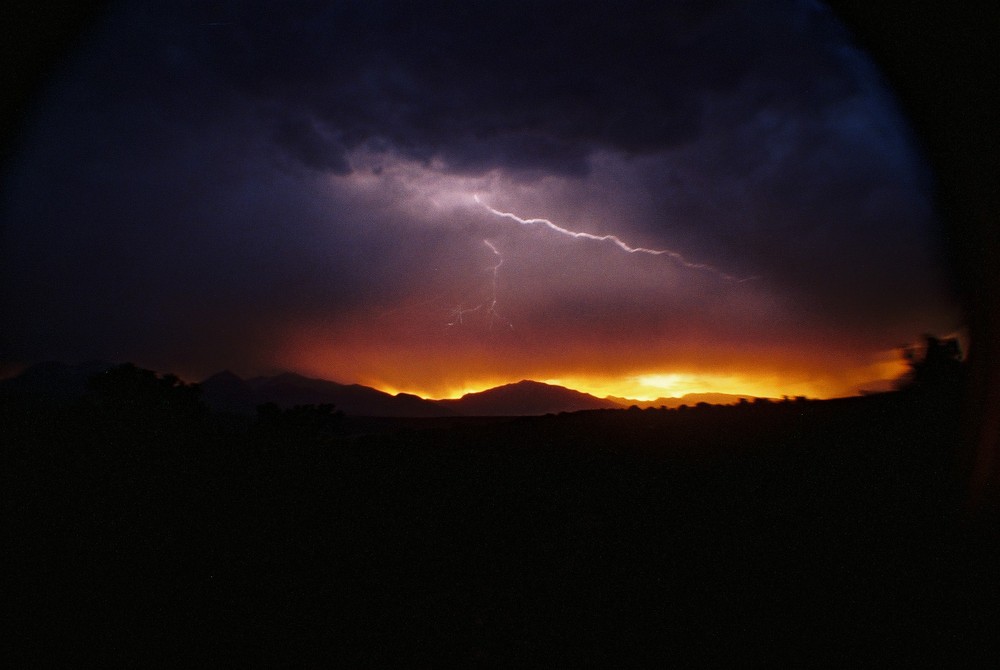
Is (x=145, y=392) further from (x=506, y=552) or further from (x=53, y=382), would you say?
(x=506, y=552)

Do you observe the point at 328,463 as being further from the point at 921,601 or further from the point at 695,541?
the point at 921,601

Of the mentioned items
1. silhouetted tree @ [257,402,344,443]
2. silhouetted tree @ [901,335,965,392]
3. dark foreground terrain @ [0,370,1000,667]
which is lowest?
dark foreground terrain @ [0,370,1000,667]

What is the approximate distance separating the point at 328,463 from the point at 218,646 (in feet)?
15.0

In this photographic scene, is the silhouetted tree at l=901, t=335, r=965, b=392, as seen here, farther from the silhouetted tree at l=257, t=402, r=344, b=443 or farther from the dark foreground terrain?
the silhouetted tree at l=257, t=402, r=344, b=443

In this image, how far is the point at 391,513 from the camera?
19.2 feet

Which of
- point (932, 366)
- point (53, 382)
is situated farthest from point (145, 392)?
point (932, 366)

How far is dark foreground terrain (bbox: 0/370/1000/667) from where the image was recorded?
10.9ft

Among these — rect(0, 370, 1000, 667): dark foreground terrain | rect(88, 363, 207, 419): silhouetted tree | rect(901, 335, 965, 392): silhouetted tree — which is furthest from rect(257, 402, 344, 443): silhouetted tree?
rect(901, 335, 965, 392): silhouetted tree

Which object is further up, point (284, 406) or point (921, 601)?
point (284, 406)

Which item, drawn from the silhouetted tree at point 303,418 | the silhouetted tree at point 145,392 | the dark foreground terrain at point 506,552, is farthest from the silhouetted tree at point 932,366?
the silhouetted tree at point 145,392

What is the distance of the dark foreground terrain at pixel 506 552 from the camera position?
3318 mm

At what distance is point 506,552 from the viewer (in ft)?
15.6

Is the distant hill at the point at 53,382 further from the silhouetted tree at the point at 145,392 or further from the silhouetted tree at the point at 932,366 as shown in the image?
the silhouetted tree at the point at 932,366

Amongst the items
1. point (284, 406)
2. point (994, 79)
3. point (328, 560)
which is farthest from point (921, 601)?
point (284, 406)
